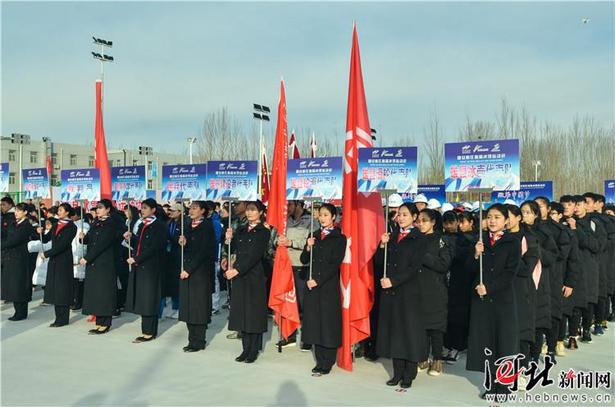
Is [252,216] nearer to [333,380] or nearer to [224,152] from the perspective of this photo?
[333,380]

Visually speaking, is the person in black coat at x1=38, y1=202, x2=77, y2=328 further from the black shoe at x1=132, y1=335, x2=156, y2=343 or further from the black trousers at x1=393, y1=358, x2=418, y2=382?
the black trousers at x1=393, y1=358, x2=418, y2=382

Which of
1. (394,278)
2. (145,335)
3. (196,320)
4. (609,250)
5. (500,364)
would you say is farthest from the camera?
(609,250)

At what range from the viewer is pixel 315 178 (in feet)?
23.6

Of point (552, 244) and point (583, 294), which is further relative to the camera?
point (583, 294)

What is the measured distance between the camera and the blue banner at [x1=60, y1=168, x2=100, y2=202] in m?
10.1

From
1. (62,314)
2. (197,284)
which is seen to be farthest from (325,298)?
(62,314)

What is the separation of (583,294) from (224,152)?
26.9m

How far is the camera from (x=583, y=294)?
7754mm

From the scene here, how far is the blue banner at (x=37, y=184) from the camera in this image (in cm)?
1164

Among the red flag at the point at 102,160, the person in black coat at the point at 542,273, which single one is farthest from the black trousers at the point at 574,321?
the red flag at the point at 102,160

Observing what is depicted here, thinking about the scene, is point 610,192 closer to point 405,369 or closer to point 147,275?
point 405,369

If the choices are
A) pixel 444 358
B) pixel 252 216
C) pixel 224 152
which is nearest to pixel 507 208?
pixel 444 358

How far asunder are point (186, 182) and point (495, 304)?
5.10 metres

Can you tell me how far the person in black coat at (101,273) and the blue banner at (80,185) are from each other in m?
1.25
